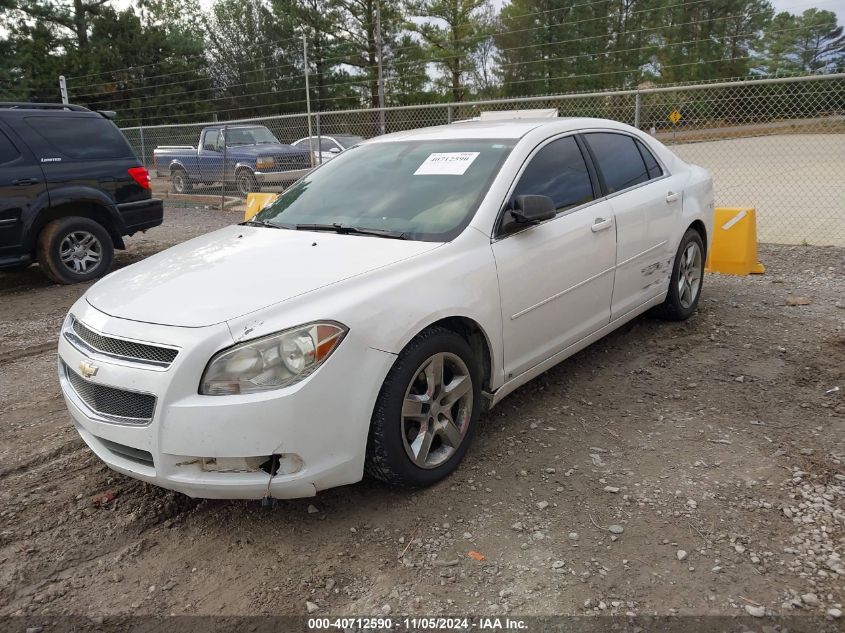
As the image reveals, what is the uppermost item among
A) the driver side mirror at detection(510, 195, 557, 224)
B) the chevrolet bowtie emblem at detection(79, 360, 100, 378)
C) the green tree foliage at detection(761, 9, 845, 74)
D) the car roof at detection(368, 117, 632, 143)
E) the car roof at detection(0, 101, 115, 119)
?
the green tree foliage at detection(761, 9, 845, 74)

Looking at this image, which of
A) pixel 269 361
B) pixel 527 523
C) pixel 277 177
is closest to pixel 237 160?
pixel 277 177

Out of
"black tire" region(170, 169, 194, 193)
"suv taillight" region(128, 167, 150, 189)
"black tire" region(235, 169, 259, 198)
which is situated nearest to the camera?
"suv taillight" region(128, 167, 150, 189)

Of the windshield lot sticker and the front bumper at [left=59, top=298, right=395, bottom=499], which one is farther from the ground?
the windshield lot sticker

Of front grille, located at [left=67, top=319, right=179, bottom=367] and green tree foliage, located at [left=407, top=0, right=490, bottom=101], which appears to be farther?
green tree foliage, located at [left=407, top=0, right=490, bottom=101]

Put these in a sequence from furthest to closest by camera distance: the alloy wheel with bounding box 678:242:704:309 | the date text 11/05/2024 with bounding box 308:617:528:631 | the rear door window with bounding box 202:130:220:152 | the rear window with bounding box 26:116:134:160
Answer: the rear door window with bounding box 202:130:220:152 → the rear window with bounding box 26:116:134:160 → the alloy wheel with bounding box 678:242:704:309 → the date text 11/05/2024 with bounding box 308:617:528:631

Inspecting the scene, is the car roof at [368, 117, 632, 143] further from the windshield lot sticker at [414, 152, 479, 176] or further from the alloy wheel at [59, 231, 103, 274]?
the alloy wheel at [59, 231, 103, 274]

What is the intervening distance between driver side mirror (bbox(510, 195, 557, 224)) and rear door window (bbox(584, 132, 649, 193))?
1.03 metres

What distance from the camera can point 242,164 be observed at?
13930 mm

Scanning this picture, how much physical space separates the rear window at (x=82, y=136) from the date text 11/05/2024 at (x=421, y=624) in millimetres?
6796

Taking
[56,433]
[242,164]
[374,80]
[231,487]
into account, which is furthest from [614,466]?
[374,80]

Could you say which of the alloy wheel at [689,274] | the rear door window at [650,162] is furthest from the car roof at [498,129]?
the alloy wheel at [689,274]

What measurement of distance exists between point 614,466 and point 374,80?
34714 mm

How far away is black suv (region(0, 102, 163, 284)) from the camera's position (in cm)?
698

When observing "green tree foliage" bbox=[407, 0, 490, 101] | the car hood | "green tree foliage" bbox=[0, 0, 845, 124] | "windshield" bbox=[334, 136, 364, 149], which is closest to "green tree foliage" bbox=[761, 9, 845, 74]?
"green tree foliage" bbox=[0, 0, 845, 124]
